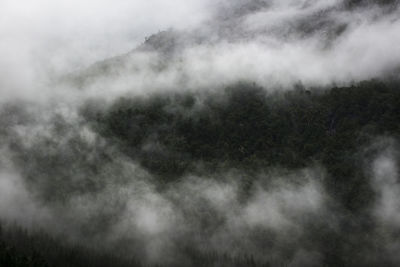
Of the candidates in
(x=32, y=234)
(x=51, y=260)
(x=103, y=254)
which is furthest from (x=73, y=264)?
(x=32, y=234)

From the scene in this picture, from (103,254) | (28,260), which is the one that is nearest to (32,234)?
(103,254)

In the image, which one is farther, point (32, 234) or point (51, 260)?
point (32, 234)

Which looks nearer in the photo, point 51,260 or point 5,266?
point 5,266

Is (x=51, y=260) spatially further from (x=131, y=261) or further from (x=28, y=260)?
(x=131, y=261)

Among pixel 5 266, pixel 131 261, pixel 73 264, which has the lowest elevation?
pixel 5 266

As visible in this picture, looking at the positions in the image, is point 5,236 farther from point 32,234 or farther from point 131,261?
point 131,261

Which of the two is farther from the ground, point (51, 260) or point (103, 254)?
point (103, 254)

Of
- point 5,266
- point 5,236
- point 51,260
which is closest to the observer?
point 5,266

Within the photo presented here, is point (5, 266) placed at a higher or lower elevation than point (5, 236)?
lower

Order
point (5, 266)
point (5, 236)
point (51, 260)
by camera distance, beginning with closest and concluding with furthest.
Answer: point (5, 266), point (51, 260), point (5, 236)
